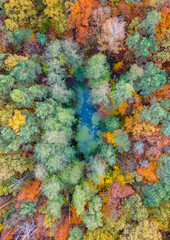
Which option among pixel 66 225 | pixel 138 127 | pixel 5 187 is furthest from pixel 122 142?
pixel 5 187

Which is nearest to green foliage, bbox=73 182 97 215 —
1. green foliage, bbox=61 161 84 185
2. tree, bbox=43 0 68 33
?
green foliage, bbox=61 161 84 185

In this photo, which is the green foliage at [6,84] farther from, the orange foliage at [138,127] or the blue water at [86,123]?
the orange foliage at [138,127]

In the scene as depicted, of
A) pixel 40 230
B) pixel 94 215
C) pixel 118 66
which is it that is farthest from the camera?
pixel 118 66

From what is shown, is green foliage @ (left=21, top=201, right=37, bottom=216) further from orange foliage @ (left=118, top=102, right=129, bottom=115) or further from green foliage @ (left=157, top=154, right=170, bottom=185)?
orange foliage @ (left=118, top=102, right=129, bottom=115)

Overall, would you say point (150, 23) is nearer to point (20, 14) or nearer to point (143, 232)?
point (20, 14)

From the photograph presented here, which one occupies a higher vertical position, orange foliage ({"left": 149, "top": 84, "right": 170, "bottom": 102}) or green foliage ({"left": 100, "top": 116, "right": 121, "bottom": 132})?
orange foliage ({"left": 149, "top": 84, "right": 170, "bottom": 102})

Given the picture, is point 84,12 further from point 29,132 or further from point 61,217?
point 61,217

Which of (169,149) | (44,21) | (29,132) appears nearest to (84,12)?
(44,21)
